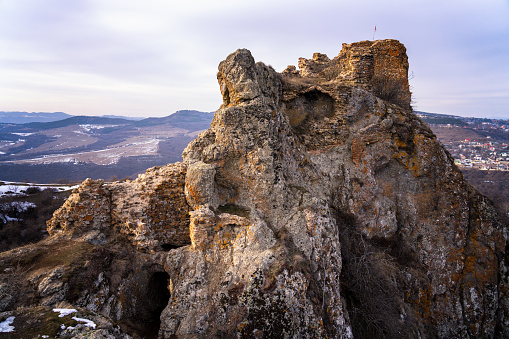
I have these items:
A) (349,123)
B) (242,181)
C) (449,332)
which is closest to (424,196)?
(349,123)

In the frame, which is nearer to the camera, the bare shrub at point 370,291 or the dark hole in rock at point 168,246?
the bare shrub at point 370,291

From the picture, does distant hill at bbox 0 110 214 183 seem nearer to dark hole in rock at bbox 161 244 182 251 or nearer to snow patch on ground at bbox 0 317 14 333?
dark hole in rock at bbox 161 244 182 251

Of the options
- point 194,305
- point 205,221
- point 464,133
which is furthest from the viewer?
point 464,133

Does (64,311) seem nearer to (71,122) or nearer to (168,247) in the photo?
(168,247)

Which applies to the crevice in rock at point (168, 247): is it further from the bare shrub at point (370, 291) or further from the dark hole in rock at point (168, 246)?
the bare shrub at point (370, 291)

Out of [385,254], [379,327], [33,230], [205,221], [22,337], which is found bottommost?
[33,230]

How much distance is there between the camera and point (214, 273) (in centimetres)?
688

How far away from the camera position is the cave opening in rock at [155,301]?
22.7 feet

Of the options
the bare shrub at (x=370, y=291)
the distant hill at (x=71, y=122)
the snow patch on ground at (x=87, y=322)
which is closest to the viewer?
the snow patch on ground at (x=87, y=322)

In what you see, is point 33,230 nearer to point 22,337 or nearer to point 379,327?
point 22,337

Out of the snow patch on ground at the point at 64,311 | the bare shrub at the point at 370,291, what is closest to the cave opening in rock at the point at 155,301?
the snow patch on ground at the point at 64,311

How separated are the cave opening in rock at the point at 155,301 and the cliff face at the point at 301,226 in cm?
6

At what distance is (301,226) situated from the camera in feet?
24.8

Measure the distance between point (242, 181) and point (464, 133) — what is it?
12321 cm
